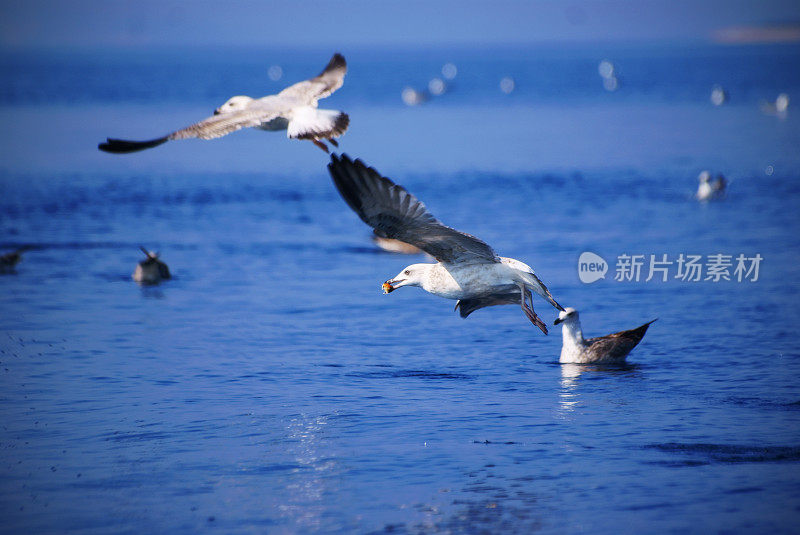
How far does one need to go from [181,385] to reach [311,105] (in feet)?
11.6

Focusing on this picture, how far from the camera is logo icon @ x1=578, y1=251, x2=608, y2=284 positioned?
57.7ft

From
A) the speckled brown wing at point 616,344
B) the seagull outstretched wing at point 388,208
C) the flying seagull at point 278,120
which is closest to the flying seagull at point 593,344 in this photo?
the speckled brown wing at point 616,344

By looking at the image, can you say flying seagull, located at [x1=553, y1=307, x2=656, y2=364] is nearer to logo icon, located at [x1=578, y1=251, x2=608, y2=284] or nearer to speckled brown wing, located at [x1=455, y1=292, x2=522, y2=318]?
speckled brown wing, located at [x1=455, y1=292, x2=522, y2=318]

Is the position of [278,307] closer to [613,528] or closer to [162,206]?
[613,528]

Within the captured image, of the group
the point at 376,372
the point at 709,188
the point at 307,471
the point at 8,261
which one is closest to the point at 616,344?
the point at 376,372

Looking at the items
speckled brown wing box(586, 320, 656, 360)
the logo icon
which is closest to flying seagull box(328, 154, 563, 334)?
speckled brown wing box(586, 320, 656, 360)

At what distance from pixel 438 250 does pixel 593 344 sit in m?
3.22

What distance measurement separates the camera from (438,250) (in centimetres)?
1014

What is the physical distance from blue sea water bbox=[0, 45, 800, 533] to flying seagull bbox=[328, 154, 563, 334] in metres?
1.22

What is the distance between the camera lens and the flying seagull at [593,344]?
12.5 meters

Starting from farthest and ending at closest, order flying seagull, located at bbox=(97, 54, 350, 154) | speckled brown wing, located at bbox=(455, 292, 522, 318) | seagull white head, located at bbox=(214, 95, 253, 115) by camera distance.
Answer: seagull white head, located at bbox=(214, 95, 253, 115) < speckled brown wing, located at bbox=(455, 292, 522, 318) < flying seagull, located at bbox=(97, 54, 350, 154)

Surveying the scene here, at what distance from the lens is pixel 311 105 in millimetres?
10352

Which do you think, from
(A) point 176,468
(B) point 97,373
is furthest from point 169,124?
(A) point 176,468

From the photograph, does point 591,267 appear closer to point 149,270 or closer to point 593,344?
point 593,344
